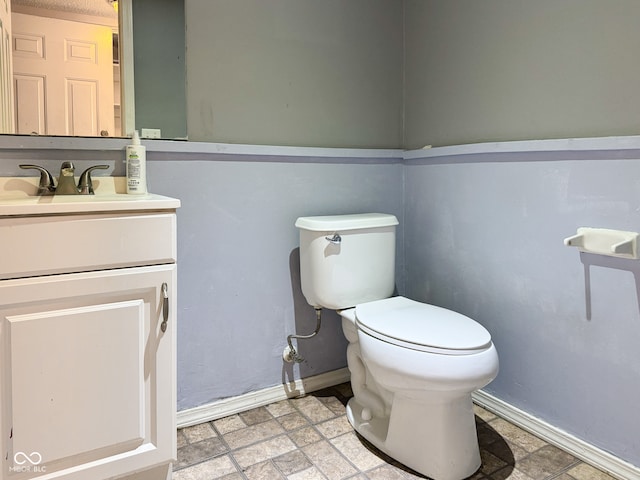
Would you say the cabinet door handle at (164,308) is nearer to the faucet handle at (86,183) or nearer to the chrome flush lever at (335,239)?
the faucet handle at (86,183)

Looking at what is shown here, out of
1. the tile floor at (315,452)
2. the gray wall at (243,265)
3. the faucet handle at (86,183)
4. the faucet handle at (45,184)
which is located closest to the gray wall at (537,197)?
the tile floor at (315,452)

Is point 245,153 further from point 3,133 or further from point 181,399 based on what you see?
point 181,399

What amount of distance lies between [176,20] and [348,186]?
87cm

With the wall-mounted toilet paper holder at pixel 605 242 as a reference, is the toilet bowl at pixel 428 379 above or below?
below

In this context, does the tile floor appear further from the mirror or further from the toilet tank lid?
the mirror

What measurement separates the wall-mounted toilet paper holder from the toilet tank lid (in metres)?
0.62

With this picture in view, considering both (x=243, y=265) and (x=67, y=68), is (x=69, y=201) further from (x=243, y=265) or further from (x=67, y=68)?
(x=243, y=265)

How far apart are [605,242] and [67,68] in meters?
1.65

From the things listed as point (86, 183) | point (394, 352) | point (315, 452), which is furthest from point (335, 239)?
point (86, 183)

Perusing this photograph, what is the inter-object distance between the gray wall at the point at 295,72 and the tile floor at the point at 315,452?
101 centimetres

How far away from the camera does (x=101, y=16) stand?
1466mm

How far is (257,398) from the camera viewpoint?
1811 millimetres

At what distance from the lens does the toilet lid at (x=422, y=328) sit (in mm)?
1298

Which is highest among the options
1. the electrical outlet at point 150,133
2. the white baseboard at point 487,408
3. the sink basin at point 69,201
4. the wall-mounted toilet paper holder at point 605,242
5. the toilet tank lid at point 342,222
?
the electrical outlet at point 150,133
